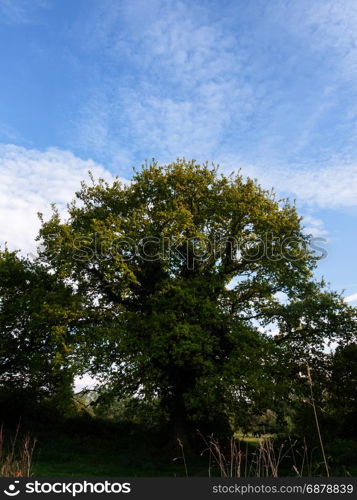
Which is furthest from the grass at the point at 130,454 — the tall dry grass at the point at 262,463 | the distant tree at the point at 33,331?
the distant tree at the point at 33,331

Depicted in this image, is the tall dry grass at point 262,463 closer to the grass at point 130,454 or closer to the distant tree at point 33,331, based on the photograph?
the grass at point 130,454

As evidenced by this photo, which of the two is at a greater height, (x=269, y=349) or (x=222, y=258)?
(x=222, y=258)

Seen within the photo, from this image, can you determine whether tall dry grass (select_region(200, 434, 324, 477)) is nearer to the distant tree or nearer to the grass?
the grass

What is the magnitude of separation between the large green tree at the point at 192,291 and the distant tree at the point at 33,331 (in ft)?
3.88

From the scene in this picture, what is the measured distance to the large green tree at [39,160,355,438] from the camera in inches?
862

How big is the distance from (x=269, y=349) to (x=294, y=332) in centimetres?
345

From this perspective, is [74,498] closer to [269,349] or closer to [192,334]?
[192,334]

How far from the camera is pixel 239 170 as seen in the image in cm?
2750

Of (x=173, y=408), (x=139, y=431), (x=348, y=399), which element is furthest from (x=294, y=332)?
(x=139, y=431)

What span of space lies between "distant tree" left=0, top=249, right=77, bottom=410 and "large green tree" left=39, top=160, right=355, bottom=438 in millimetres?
1183

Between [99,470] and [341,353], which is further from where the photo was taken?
[341,353]

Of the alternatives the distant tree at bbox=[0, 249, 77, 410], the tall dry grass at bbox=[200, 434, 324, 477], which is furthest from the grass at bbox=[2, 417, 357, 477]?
the distant tree at bbox=[0, 249, 77, 410]

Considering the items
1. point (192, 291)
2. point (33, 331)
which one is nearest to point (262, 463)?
point (192, 291)

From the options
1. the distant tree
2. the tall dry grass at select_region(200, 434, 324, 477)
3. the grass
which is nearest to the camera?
the tall dry grass at select_region(200, 434, 324, 477)
